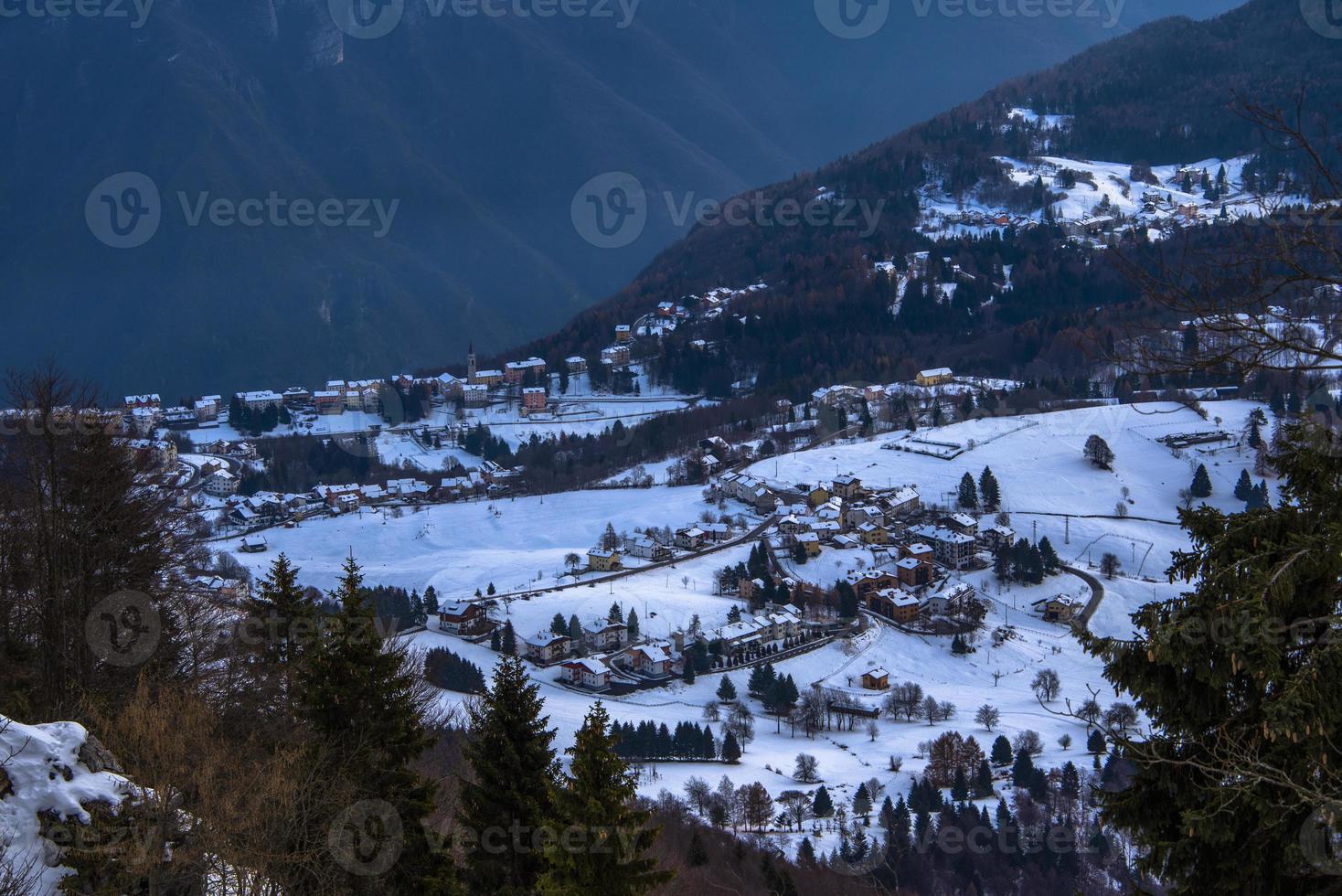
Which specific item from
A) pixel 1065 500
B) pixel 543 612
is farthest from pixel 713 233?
pixel 543 612

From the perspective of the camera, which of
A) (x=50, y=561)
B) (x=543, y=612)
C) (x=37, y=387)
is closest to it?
(x=50, y=561)

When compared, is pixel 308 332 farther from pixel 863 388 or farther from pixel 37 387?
pixel 37 387

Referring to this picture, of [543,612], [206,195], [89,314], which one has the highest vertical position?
[206,195]

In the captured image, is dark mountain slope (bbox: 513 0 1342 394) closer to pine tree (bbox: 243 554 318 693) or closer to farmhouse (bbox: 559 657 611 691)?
farmhouse (bbox: 559 657 611 691)

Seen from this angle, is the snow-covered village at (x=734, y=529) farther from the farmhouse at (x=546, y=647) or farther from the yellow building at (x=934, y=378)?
the yellow building at (x=934, y=378)

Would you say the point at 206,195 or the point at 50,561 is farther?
the point at 206,195

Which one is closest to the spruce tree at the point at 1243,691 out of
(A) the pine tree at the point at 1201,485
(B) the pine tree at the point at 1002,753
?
(B) the pine tree at the point at 1002,753

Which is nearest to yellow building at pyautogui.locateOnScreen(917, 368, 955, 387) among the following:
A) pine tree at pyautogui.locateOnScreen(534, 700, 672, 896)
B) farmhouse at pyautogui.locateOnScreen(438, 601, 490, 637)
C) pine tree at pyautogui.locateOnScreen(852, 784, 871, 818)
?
farmhouse at pyautogui.locateOnScreen(438, 601, 490, 637)
